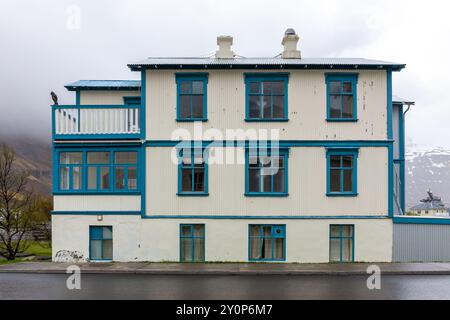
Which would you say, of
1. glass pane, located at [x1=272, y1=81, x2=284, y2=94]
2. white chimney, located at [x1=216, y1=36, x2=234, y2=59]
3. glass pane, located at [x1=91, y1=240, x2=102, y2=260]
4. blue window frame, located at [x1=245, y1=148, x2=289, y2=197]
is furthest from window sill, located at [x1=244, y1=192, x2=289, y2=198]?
glass pane, located at [x1=91, y1=240, x2=102, y2=260]

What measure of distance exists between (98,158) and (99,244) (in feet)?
12.1

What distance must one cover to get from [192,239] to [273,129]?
578 cm

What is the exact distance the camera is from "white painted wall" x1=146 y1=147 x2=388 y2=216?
18.0 m

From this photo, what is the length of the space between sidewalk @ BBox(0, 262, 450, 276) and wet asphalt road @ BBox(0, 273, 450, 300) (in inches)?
21.3

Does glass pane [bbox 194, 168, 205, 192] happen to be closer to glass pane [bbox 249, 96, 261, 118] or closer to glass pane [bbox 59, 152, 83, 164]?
glass pane [bbox 249, 96, 261, 118]

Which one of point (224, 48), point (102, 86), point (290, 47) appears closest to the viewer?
point (224, 48)

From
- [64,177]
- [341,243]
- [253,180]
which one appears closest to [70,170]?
[64,177]

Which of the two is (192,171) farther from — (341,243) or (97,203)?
(341,243)

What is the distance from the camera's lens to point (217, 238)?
18000 mm

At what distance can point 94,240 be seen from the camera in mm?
18172

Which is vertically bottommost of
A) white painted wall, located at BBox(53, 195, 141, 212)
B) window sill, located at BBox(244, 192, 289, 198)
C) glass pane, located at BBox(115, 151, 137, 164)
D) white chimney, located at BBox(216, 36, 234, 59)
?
white painted wall, located at BBox(53, 195, 141, 212)

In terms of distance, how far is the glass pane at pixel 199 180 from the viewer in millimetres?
18234
